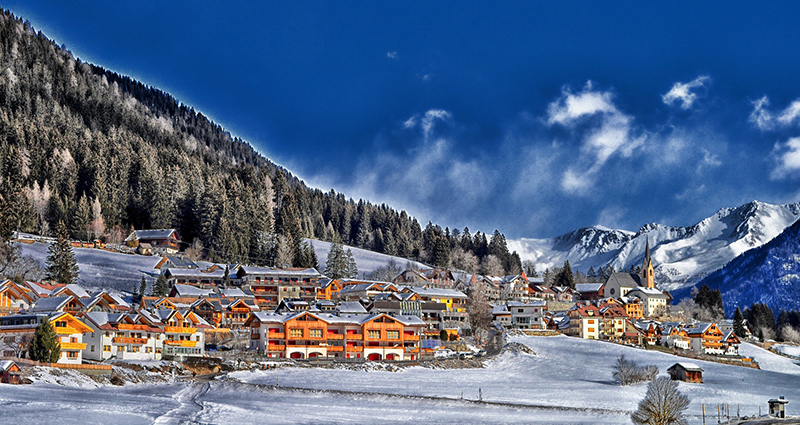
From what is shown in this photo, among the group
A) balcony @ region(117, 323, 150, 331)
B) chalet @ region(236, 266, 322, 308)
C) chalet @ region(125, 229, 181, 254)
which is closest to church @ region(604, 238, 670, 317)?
chalet @ region(236, 266, 322, 308)

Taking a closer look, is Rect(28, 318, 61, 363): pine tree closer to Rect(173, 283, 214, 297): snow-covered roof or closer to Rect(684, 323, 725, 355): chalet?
Rect(173, 283, 214, 297): snow-covered roof

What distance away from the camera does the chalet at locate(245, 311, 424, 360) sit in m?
88.1

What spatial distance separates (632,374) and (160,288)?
204ft

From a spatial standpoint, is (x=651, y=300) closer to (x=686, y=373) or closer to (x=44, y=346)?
(x=686, y=373)

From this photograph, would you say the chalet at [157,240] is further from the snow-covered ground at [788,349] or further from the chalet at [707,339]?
the snow-covered ground at [788,349]

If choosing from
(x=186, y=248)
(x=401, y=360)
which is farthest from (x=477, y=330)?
(x=186, y=248)

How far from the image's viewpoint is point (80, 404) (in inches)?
2153

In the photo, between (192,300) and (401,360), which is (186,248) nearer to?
(192,300)

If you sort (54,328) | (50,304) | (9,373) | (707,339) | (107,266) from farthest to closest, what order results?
(107,266)
(707,339)
(50,304)
(54,328)
(9,373)

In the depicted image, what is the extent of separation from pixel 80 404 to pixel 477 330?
217 ft

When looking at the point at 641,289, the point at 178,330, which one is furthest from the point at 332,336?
the point at 641,289

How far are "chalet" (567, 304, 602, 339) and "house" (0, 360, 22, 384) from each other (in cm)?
7662

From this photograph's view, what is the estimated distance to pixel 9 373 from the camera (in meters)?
60.4

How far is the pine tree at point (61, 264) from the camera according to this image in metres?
109
